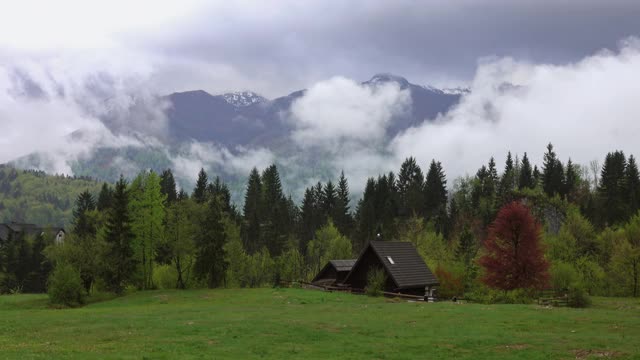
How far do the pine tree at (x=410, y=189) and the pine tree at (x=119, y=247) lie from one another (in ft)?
273

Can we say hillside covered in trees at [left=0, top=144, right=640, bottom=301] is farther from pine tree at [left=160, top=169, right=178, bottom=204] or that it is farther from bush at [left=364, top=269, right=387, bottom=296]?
bush at [left=364, top=269, right=387, bottom=296]

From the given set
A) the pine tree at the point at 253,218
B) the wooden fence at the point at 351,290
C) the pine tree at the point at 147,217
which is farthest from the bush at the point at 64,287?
the pine tree at the point at 253,218

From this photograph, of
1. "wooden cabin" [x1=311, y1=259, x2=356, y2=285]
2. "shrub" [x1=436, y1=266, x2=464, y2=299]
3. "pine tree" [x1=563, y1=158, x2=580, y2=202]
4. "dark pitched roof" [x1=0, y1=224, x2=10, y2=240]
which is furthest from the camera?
"dark pitched roof" [x1=0, y1=224, x2=10, y2=240]

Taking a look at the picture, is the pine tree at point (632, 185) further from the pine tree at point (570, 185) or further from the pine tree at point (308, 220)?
the pine tree at point (308, 220)

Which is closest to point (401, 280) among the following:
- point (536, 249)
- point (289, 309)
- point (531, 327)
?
point (536, 249)

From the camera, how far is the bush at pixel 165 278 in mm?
83000

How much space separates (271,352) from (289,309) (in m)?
21.8

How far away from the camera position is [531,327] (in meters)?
32.8

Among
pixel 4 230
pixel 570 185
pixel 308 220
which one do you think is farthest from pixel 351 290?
pixel 4 230

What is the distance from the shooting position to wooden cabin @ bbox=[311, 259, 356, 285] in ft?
267

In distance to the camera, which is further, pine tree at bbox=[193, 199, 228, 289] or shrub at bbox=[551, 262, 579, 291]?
pine tree at bbox=[193, 199, 228, 289]

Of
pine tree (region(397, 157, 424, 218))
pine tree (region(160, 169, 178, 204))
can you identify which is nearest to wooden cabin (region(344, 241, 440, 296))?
pine tree (region(397, 157, 424, 218))

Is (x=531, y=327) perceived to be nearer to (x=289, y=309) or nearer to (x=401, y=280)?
(x=289, y=309)

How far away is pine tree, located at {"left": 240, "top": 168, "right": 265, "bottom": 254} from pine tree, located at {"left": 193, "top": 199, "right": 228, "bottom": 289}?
50622 mm
